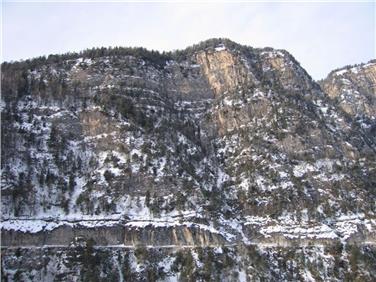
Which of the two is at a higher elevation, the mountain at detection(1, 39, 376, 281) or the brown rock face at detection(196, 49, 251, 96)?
the brown rock face at detection(196, 49, 251, 96)

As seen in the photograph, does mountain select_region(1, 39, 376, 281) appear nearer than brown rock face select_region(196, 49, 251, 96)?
Yes

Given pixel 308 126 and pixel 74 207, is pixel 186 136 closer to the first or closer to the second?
pixel 308 126

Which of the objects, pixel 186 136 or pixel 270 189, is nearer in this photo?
pixel 270 189

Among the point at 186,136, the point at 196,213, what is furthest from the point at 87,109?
the point at 196,213

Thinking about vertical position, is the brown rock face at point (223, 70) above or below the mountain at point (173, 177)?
above

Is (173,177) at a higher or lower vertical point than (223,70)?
lower

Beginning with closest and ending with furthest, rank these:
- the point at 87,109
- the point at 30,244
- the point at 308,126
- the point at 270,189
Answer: the point at 30,244
the point at 270,189
the point at 87,109
the point at 308,126

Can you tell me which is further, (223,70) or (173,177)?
(223,70)

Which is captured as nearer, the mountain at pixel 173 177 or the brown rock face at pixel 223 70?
the mountain at pixel 173 177
